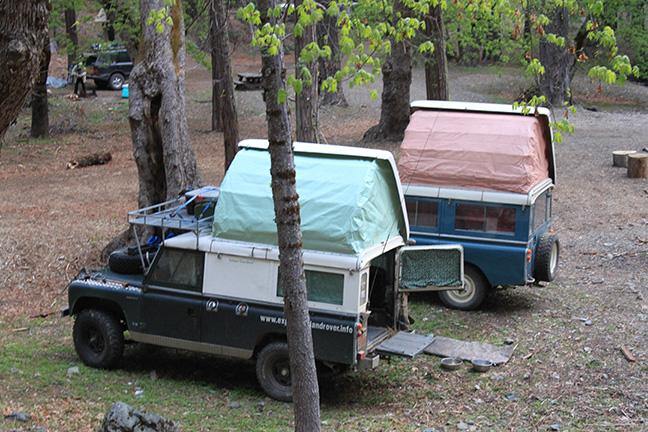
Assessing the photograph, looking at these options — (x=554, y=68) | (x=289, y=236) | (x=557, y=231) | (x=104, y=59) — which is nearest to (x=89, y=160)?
(x=104, y=59)

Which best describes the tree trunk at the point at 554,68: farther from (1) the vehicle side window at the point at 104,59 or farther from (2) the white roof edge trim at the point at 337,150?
(2) the white roof edge trim at the point at 337,150

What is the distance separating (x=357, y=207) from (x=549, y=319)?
4548 mm

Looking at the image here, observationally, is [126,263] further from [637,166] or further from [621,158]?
[621,158]

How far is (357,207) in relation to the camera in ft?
27.2

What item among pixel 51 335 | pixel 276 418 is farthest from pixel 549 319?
pixel 51 335

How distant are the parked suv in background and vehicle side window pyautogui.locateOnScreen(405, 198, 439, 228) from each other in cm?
2888

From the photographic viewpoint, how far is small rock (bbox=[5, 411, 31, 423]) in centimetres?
721

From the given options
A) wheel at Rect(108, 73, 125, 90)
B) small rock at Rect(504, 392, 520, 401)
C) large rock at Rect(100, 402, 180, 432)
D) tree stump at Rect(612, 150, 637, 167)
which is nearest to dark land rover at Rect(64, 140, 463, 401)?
small rock at Rect(504, 392, 520, 401)

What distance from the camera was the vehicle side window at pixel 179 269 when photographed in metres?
8.84

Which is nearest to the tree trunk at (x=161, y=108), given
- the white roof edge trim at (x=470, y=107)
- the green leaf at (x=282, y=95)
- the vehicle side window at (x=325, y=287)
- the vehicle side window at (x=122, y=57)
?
the white roof edge trim at (x=470, y=107)

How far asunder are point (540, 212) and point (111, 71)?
3081 cm

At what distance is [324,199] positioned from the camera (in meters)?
8.45

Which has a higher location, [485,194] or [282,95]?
[282,95]

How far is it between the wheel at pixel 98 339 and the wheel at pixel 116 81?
30.6 metres
